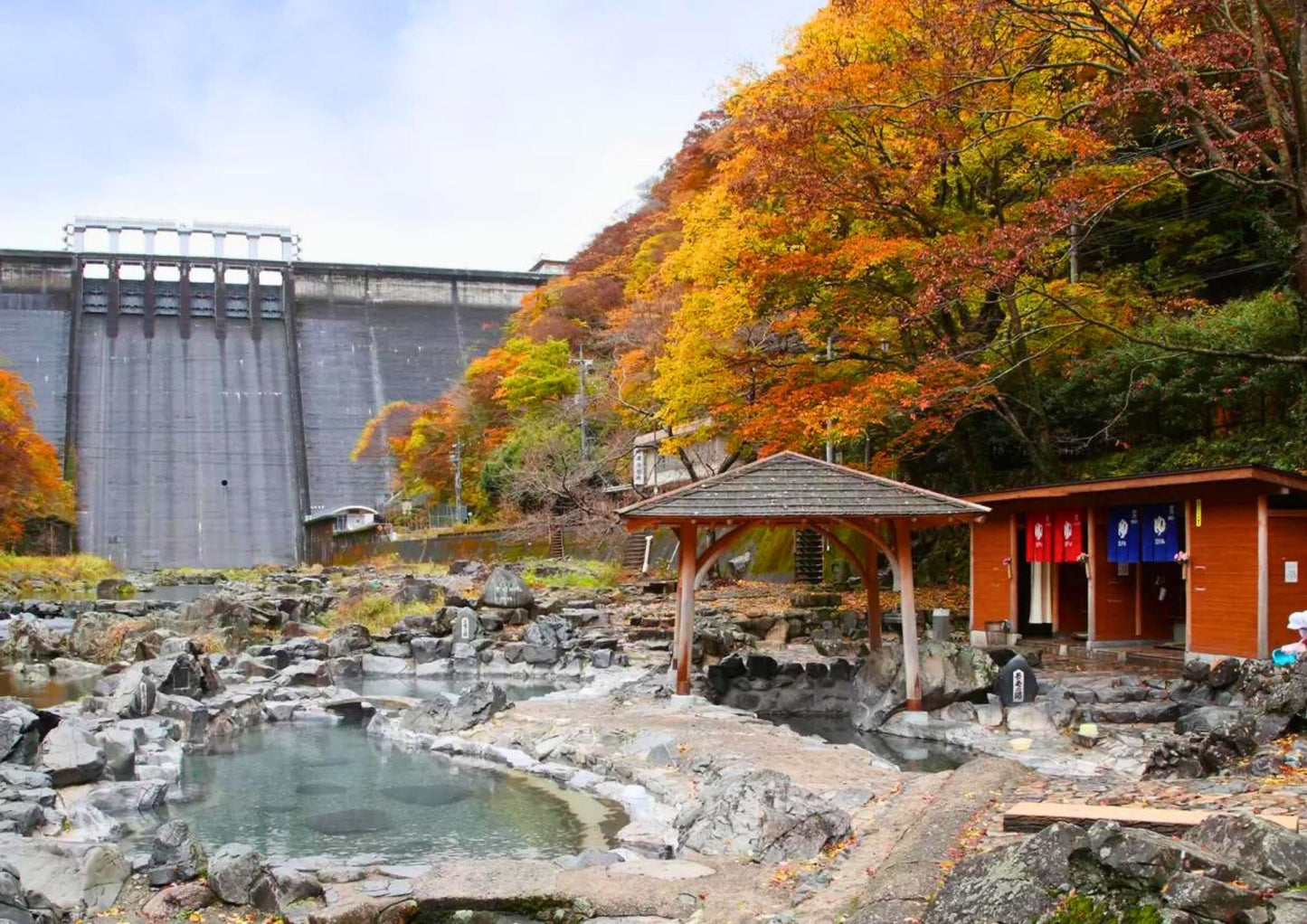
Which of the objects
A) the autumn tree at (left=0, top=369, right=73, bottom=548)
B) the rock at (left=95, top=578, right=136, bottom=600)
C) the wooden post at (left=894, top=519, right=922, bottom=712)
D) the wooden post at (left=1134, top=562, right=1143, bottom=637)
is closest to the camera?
the wooden post at (left=894, top=519, right=922, bottom=712)

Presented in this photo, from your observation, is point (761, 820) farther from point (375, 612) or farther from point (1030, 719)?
point (375, 612)

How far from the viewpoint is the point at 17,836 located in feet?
22.9

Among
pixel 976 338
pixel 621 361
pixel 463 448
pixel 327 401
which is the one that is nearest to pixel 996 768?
pixel 976 338

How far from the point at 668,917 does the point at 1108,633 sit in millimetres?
11221

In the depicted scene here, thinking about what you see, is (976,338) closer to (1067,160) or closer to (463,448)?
(1067,160)

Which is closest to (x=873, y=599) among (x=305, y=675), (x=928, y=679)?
(x=928, y=679)

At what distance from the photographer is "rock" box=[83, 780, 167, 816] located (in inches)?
335

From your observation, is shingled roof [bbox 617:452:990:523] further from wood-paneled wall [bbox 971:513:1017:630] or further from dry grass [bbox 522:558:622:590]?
dry grass [bbox 522:558:622:590]

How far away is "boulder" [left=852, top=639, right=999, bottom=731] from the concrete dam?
40.7m

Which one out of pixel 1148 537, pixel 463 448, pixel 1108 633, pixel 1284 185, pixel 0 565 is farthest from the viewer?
pixel 463 448

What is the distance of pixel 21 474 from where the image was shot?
120 ft

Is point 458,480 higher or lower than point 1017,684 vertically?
higher

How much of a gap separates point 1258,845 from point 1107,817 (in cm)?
105

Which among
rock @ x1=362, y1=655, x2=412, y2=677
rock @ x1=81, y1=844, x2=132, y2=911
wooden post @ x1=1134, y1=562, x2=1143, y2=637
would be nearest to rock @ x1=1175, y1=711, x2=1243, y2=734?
wooden post @ x1=1134, y1=562, x2=1143, y2=637
